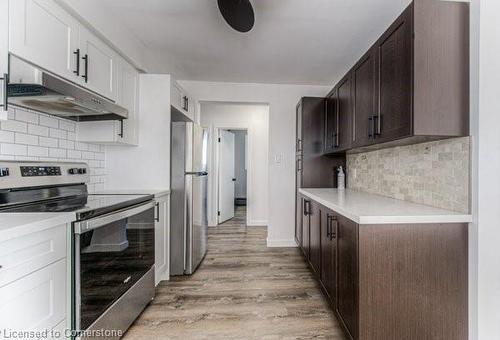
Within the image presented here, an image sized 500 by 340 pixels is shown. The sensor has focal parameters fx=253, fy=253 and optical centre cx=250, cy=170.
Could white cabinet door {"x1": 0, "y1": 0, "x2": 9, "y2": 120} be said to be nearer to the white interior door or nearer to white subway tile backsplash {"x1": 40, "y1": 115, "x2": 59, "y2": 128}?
white subway tile backsplash {"x1": 40, "y1": 115, "x2": 59, "y2": 128}

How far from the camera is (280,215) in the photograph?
3760 mm

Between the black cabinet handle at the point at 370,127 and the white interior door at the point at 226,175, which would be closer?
the black cabinet handle at the point at 370,127

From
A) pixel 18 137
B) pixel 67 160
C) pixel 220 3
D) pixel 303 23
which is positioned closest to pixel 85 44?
pixel 18 137

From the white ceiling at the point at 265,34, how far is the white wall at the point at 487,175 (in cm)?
78

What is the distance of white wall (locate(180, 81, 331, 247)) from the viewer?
373cm

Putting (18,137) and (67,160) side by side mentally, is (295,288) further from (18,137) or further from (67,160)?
(18,137)

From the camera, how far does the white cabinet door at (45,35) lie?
4.39ft

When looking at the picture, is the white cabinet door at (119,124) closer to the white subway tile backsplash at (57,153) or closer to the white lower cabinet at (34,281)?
the white subway tile backsplash at (57,153)

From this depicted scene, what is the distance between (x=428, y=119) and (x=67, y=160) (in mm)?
2600

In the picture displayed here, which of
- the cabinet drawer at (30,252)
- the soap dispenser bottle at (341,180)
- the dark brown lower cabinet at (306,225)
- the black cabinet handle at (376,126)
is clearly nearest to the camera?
the cabinet drawer at (30,252)

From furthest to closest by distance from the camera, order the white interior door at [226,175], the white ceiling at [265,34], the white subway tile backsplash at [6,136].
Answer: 1. the white interior door at [226,175]
2. the white ceiling at [265,34]
3. the white subway tile backsplash at [6,136]

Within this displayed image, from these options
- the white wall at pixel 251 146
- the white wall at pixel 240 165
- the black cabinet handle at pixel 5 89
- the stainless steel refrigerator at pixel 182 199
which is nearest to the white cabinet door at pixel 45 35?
the black cabinet handle at pixel 5 89

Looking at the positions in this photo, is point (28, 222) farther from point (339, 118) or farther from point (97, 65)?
point (339, 118)

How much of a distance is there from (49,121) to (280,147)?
2.70m
